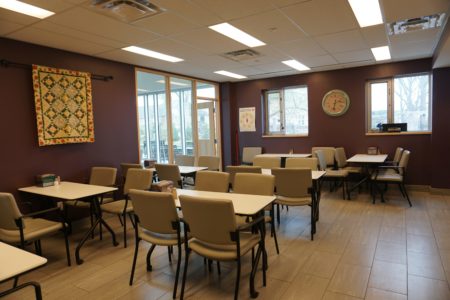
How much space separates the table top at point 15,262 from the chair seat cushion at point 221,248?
1.12 m

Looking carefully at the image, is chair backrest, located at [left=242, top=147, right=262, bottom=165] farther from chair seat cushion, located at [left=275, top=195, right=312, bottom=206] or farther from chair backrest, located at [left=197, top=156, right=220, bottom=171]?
chair seat cushion, located at [left=275, top=195, right=312, bottom=206]

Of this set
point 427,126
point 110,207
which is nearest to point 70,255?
point 110,207

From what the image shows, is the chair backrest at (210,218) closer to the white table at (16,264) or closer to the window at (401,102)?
the white table at (16,264)

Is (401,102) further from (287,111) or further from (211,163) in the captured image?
(211,163)

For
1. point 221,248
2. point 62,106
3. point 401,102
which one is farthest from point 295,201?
point 401,102

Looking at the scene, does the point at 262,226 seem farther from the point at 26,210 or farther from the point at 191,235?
the point at 26,210

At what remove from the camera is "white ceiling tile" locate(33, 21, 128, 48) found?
135 inches

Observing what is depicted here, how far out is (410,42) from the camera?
15.3 feet

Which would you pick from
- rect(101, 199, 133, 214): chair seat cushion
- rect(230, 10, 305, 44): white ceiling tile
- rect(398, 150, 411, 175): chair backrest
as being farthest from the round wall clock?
rect(101, 199, 133, 214): chair seat cushion

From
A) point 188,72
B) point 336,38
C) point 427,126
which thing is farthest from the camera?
point 188,72

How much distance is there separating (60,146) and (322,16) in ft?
13.4

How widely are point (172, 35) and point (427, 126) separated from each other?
5.46m

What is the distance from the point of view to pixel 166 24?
11.6 feet

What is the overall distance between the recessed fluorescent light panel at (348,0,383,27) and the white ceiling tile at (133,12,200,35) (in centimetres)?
185
